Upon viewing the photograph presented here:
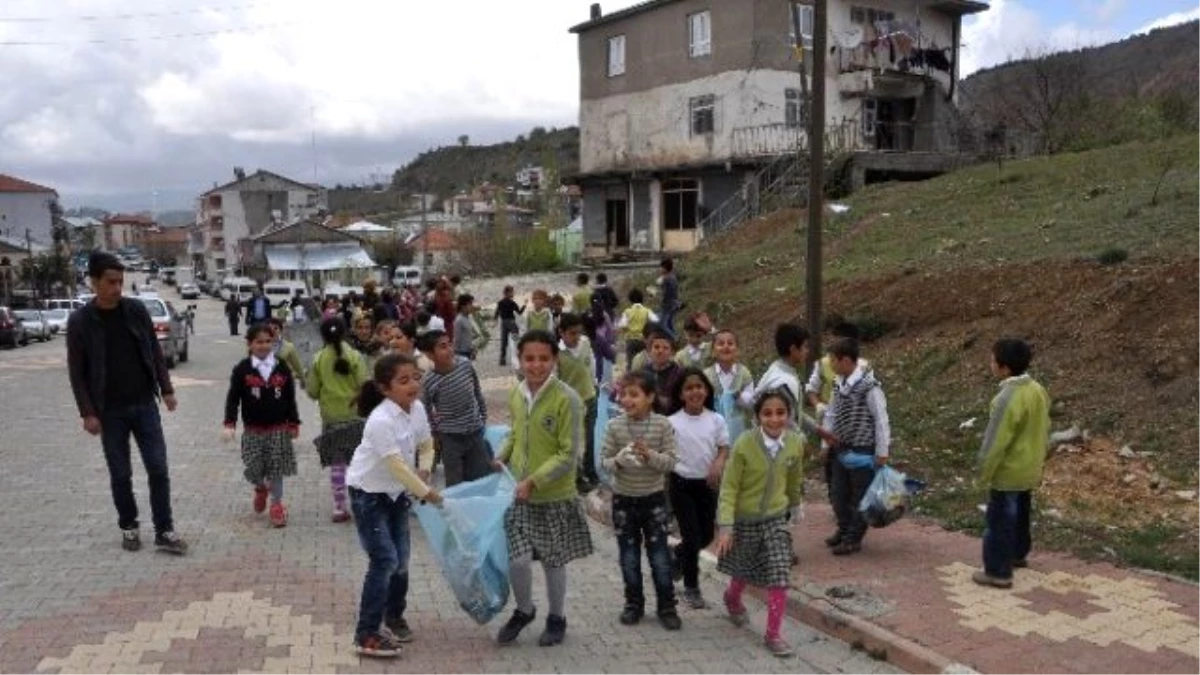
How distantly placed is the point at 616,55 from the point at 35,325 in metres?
22.6

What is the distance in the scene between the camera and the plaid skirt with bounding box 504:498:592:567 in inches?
210

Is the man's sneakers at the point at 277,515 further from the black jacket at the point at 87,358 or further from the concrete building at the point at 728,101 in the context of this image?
the concrete building at the point at 728,101

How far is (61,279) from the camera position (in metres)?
67.3

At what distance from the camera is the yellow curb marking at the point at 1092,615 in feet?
17.5

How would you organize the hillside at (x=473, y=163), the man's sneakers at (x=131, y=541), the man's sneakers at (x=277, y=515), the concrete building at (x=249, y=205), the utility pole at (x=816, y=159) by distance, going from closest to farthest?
the man's sneakers at (x=131, y=541), the man's sneakers at (x=277, y=515), the utility pole at (x=816, y=159), the concrete building at (x=249, y=205), the hillside at (x=473, y=163)

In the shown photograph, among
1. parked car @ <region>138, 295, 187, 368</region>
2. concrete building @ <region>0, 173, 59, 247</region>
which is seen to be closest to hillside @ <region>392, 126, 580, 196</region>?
concrete building @ <region>0, 173, 59, 247</region>

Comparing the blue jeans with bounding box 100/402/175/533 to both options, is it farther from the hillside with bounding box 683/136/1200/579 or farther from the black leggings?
the hillside with bounding box 683/136/1200/579

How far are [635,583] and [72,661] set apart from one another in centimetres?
286

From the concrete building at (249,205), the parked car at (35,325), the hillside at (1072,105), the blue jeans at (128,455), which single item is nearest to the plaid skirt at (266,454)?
the blue jeans at (128,455)

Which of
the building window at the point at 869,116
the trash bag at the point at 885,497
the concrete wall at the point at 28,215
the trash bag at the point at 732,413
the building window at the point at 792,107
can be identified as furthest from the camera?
the concrete wall at the point at 28,215

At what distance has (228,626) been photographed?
222 inches

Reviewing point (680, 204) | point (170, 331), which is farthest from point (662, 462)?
point (680, 204)

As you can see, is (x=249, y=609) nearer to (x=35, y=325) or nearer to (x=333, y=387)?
(x=333, y=387)

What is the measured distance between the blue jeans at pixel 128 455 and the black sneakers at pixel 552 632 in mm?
3080
